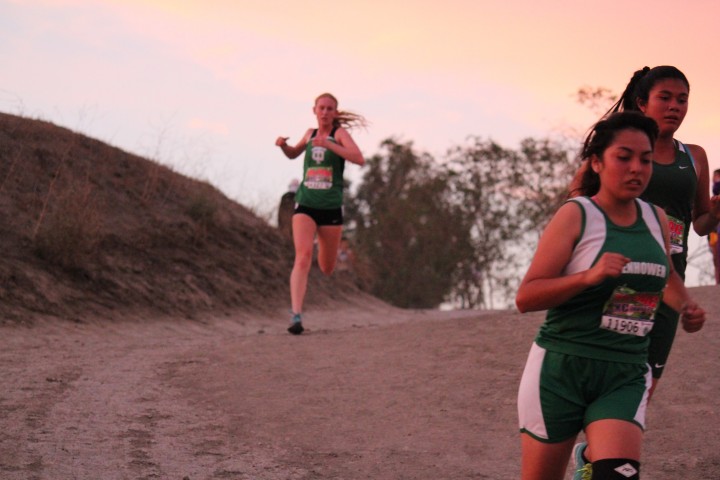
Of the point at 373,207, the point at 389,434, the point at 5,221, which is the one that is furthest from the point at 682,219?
the point at 373,207

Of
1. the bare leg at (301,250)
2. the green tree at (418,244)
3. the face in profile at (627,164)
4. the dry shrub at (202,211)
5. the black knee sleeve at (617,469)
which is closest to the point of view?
the black knee sleeve at (617,469)

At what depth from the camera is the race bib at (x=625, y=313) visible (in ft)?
12.3

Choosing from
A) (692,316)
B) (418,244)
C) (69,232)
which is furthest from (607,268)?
(418,244)

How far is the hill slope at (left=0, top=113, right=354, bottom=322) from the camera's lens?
12.8 m

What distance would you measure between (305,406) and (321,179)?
3.65m

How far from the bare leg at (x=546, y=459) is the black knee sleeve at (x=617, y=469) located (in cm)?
24

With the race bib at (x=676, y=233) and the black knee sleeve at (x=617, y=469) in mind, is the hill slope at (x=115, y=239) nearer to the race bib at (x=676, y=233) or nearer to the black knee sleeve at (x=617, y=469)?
the race bib at (x=676, y=233)

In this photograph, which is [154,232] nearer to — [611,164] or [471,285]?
[611,164]

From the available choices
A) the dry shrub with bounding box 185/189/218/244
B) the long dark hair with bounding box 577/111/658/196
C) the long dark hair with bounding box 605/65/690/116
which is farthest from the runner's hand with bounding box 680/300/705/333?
the dry shrub with bounding box 185/189/218/244

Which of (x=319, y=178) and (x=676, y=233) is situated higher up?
(x=319, y=178)

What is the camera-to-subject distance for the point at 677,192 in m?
5.06

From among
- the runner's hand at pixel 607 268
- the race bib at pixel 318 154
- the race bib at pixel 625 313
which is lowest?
the race bib at pixel 625 313

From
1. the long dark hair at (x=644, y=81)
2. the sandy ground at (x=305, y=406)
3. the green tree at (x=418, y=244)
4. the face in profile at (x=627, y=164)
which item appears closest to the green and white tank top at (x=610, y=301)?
the face in profile at (x=627, y=164)

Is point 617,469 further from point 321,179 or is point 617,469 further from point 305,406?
point 321,179
